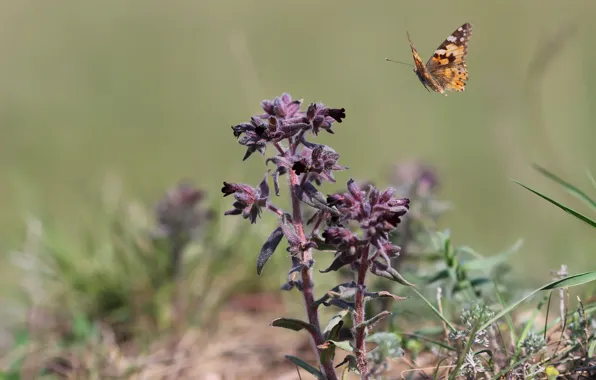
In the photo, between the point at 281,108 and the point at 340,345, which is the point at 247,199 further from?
the point at 340,345

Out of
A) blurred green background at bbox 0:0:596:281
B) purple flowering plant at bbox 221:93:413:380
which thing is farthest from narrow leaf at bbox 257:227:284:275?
blurred green background at bbox 0:0:596:281

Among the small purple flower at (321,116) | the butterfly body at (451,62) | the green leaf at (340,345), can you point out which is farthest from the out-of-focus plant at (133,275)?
the small purple flower at (321,116)

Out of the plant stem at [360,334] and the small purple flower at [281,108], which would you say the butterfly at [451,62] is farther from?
the plant stem at [360,334]

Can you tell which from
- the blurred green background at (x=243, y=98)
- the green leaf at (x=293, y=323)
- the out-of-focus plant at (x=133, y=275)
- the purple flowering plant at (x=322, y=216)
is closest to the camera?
the purple flowering plant at (x=322, y=216)

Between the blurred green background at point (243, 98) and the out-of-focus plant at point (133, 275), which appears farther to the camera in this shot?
the blurred green background at point (243, 98)

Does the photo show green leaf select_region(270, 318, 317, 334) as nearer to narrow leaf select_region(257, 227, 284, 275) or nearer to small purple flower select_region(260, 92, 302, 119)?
narrow leaf select_region(257, 227, 284, 275)

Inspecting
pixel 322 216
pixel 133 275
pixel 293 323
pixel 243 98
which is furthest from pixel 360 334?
pixel 243 98
